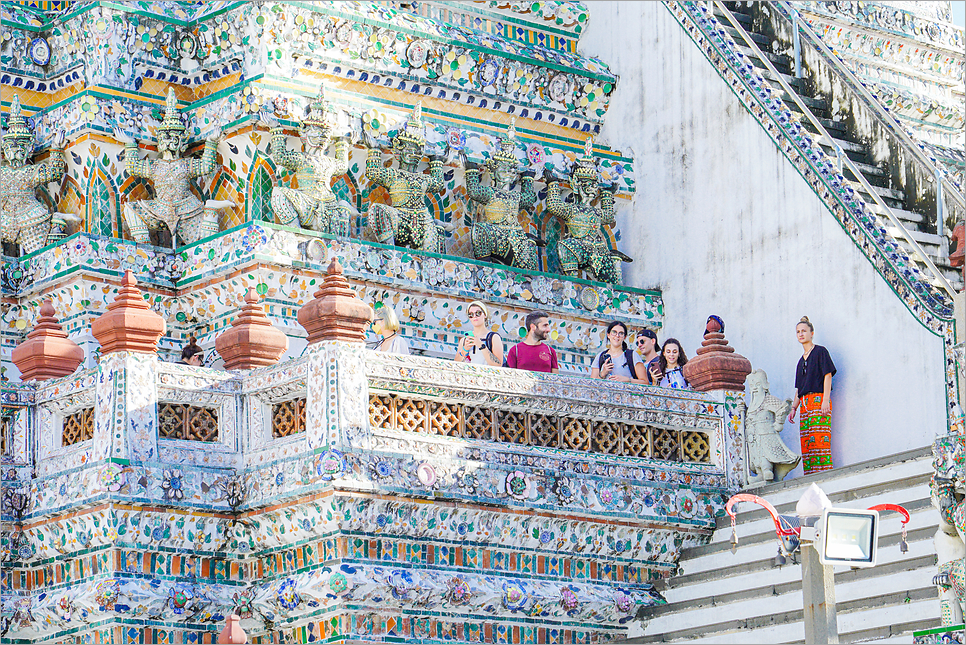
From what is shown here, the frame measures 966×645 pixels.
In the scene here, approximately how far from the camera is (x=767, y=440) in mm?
18828

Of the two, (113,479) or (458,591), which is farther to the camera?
(458,591)

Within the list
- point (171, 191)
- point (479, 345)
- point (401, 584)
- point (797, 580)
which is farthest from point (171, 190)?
point (797, 580)

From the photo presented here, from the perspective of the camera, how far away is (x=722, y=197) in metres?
21.8

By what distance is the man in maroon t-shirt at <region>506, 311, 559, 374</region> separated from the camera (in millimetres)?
18547

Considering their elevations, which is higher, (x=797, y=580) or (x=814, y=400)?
(x=814, y=400)

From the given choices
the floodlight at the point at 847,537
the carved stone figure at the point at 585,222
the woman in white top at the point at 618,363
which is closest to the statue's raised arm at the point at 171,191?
the carved stone figure at the point at 585,222

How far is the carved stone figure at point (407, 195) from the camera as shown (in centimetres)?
2112

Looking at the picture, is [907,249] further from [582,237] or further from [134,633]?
[134,633]

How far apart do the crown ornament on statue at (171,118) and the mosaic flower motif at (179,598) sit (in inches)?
219

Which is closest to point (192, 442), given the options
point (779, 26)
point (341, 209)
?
point (341, 209)

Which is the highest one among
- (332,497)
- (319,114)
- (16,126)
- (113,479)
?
(16,126)

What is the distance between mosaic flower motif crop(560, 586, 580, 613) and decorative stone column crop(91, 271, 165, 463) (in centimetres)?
349

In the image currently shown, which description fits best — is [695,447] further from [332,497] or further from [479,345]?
[332,497]

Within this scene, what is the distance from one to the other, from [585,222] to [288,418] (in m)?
6.01
